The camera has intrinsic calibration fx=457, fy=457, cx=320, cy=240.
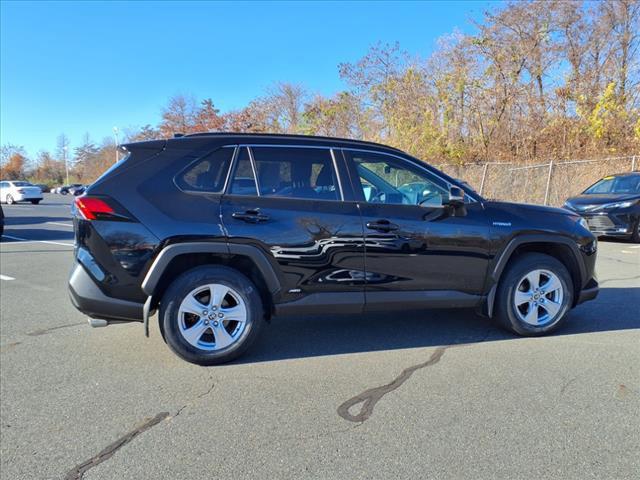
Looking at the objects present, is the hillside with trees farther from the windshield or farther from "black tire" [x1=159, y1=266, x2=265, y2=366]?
"black tire" [x1=159, y1=266, x2=265, y2=366]

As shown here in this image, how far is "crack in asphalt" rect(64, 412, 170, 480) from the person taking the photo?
2457mm

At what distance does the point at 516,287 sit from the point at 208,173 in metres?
3.02

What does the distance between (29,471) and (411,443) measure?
2.12 meters

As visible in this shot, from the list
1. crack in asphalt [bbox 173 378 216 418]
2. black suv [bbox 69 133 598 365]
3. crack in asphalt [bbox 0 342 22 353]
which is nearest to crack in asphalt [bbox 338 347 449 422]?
black suv [bbox 69 133 598 365]

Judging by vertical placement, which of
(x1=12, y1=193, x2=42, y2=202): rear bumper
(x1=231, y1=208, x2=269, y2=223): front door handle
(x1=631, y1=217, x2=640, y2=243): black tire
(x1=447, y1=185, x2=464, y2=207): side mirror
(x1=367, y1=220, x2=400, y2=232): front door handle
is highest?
(x1=447, y1=185, x2=464, y2=207): side mirror

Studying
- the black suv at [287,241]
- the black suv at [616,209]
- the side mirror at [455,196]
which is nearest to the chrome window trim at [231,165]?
the black suv at [287,241]

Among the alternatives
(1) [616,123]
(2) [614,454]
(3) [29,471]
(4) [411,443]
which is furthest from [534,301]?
(1) [616,123]

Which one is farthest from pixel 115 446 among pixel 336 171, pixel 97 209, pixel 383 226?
pixel 336 171

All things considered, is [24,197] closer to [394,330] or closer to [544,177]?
[544,177]

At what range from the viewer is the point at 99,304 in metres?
3.66

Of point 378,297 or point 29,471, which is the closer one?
point 29,471

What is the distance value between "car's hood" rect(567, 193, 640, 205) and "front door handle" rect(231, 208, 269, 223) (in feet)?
33.0

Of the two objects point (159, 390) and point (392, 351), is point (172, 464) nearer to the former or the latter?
point (159, 390)

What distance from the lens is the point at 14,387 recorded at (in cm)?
345
